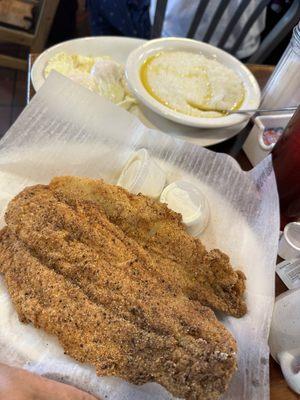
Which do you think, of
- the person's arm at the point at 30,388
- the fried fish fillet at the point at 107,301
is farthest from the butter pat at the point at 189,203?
the person's arm at the point at 30,388

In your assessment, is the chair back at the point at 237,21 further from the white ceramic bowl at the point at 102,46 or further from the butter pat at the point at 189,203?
the butter pat at the point at 189,203

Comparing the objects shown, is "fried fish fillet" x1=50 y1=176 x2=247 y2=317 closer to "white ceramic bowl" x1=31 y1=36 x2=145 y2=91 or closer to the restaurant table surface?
the restaurant table surface

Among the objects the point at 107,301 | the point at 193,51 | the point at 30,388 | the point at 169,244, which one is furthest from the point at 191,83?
the point at 30,388

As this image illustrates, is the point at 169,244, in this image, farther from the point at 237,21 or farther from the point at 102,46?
the point at 237,21

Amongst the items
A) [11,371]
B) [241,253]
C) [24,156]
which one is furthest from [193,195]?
[11,371]

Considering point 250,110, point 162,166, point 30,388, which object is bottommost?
point 30,388

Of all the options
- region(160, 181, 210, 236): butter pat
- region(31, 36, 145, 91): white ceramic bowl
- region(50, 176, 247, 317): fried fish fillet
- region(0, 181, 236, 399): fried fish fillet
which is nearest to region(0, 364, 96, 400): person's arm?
region(0, 181, 236, 399): fried fish fillet

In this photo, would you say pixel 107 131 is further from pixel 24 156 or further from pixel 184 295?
pixel 184 295
